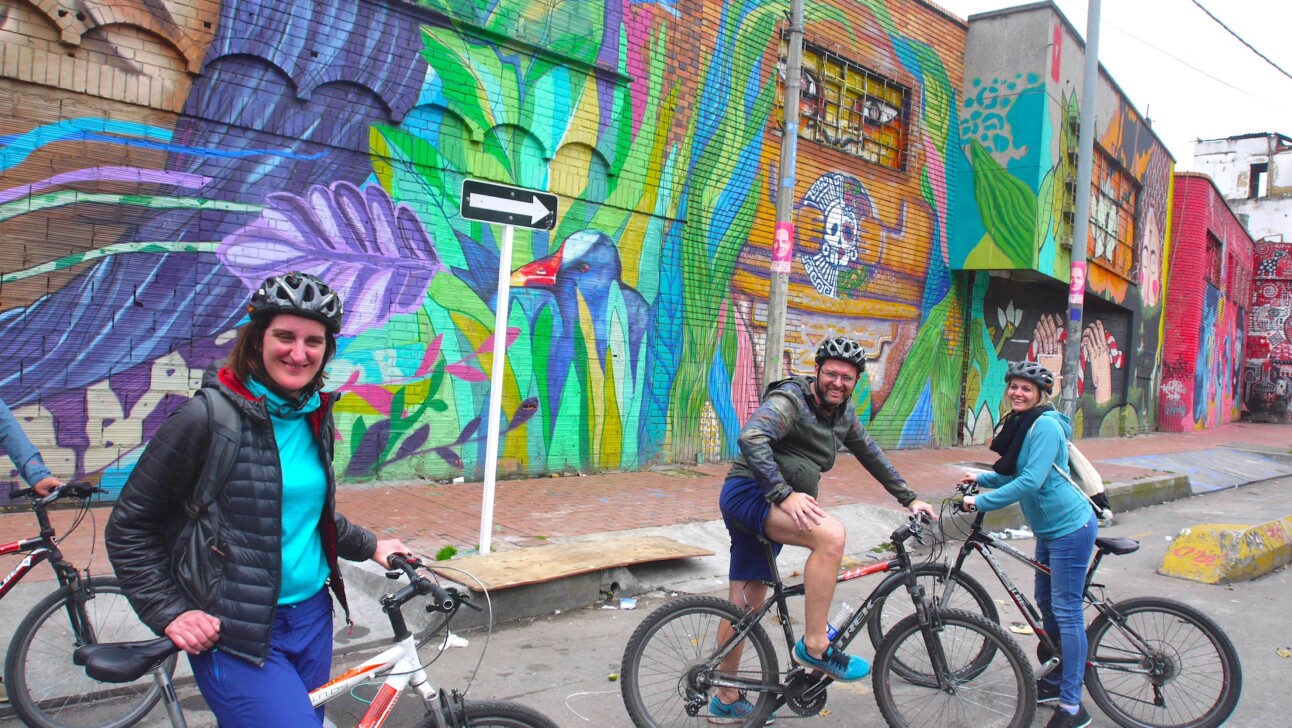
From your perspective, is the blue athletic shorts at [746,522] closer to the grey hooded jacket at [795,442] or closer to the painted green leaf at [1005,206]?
the grey hooded jacket at [795,442]

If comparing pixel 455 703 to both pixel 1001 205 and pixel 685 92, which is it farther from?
pixel 1001 205

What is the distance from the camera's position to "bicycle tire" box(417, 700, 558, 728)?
2.54 metres

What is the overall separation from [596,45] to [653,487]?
5243mm

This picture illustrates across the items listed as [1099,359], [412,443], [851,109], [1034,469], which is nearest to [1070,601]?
[1034,469]

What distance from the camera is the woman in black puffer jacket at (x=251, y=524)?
86.4 inches

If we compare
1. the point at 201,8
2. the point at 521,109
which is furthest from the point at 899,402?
the point at 201,8

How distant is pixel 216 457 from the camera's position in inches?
87.2

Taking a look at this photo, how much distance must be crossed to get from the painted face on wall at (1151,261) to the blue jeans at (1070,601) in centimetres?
2090

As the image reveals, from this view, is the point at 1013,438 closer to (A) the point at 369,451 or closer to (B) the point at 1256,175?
(A) the point at 369,451

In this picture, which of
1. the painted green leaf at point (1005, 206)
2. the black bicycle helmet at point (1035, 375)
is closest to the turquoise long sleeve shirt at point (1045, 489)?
the black bicycle helmet at point (1035, 375)

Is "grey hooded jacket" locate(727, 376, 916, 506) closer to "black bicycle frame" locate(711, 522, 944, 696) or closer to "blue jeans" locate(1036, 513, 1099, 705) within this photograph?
"black bicycle frame" locate(711, 522, 944, 696)

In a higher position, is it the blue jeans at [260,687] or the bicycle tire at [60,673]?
the blue jeans at [260,687]

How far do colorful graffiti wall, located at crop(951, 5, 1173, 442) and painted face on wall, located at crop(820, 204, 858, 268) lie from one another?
2971 millimetres

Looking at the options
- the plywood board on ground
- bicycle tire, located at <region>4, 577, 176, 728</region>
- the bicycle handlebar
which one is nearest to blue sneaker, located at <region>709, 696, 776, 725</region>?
the plywood board on ground
